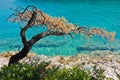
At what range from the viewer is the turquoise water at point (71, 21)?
17.5 meters

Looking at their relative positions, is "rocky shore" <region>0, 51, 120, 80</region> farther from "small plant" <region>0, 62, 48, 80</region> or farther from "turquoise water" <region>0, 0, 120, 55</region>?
"small plant" <region>0, 62, 48, 80</region>

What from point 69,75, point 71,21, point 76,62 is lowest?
point 69,75

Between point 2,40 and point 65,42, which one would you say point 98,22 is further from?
point 2,40

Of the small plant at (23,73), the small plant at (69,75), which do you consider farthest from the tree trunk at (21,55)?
the small plant at (69,75)

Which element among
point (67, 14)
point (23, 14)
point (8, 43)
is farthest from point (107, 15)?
point (23, 14)

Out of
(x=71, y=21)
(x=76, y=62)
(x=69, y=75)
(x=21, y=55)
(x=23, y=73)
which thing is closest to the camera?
(x=69, y=75)

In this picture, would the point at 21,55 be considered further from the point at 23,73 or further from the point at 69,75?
the point at 69,75

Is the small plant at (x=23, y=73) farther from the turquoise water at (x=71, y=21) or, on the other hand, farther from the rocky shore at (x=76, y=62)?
the turquoise water at (x=71, y=21)

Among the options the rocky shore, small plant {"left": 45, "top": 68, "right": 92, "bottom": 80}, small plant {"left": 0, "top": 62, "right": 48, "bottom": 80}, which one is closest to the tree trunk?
the rocky shore

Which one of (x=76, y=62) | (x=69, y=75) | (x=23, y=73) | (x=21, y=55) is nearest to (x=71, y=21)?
(x=76, y=62)

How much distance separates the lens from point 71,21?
22.8m

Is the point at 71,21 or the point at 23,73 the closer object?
the point at 23,73

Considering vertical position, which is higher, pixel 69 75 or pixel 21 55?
pixel 21 55

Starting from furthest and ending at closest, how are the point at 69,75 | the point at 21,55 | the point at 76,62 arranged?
the point at 76,62, the point at 21,55, the point at 69,75
